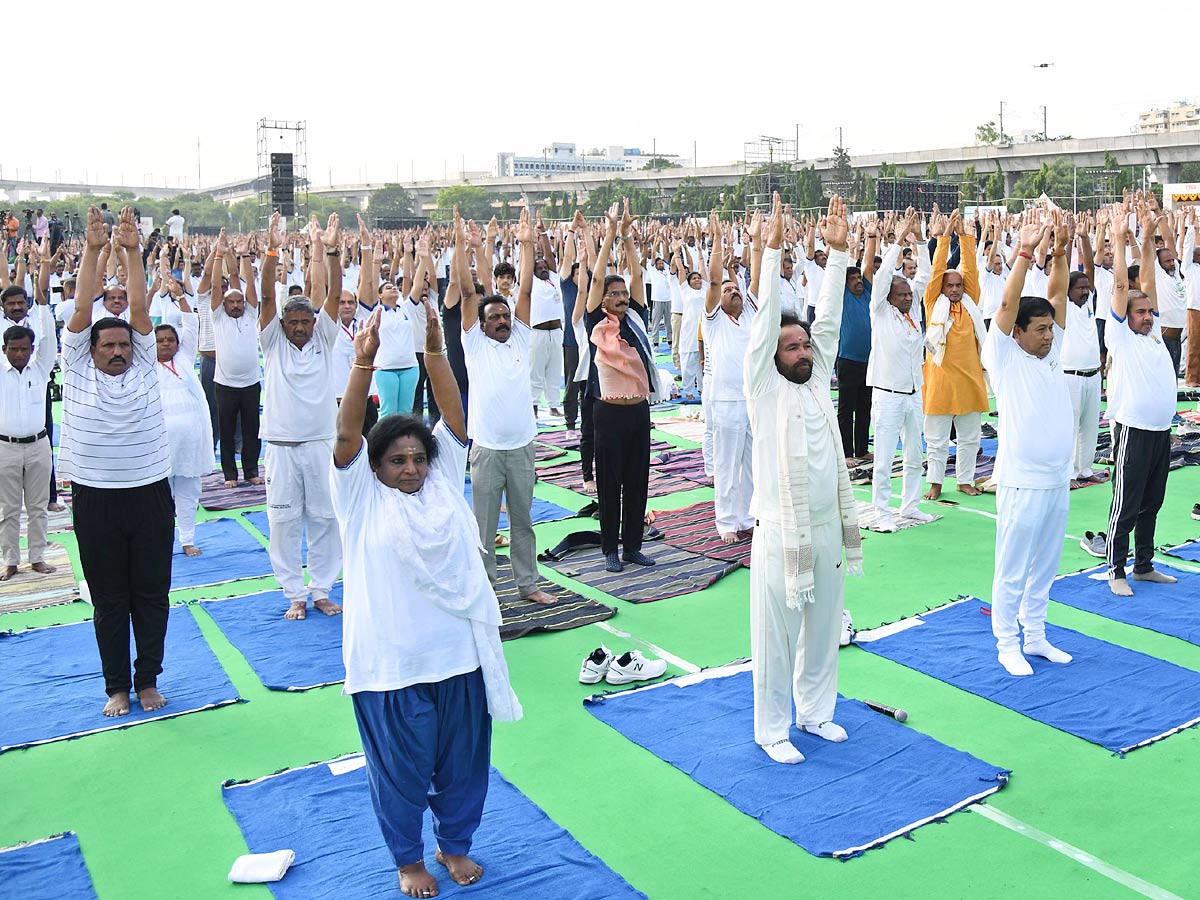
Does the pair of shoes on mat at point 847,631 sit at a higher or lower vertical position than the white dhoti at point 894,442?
lower

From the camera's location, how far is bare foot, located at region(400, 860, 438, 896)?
12.6 feet

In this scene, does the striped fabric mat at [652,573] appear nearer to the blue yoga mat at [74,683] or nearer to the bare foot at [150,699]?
the blue yoga mat at [74,683]

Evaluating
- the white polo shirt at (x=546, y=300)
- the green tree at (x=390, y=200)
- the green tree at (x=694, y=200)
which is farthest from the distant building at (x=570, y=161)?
the white polo shirt at (x=546, y=300)

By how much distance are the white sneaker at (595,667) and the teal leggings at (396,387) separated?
4583mm

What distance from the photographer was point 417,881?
151 inches

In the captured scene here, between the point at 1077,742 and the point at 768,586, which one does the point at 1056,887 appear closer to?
the point at 1077,742

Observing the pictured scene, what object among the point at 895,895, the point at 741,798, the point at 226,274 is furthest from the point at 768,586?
the point at 226,274

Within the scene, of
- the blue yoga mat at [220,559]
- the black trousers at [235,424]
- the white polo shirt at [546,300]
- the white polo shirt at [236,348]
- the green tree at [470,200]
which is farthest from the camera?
the green tree at [470,200]

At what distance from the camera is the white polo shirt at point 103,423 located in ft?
17.5

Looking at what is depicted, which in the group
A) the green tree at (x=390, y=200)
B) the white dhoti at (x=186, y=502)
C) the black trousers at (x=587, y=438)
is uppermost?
the green tree at (x=390, y=200)

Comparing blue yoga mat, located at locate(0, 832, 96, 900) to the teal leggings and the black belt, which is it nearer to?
the black belt

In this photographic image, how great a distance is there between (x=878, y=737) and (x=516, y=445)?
2.82 meters

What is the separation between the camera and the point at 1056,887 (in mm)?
3854

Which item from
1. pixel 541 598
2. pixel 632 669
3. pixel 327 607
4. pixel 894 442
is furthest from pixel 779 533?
pixel 894 442
